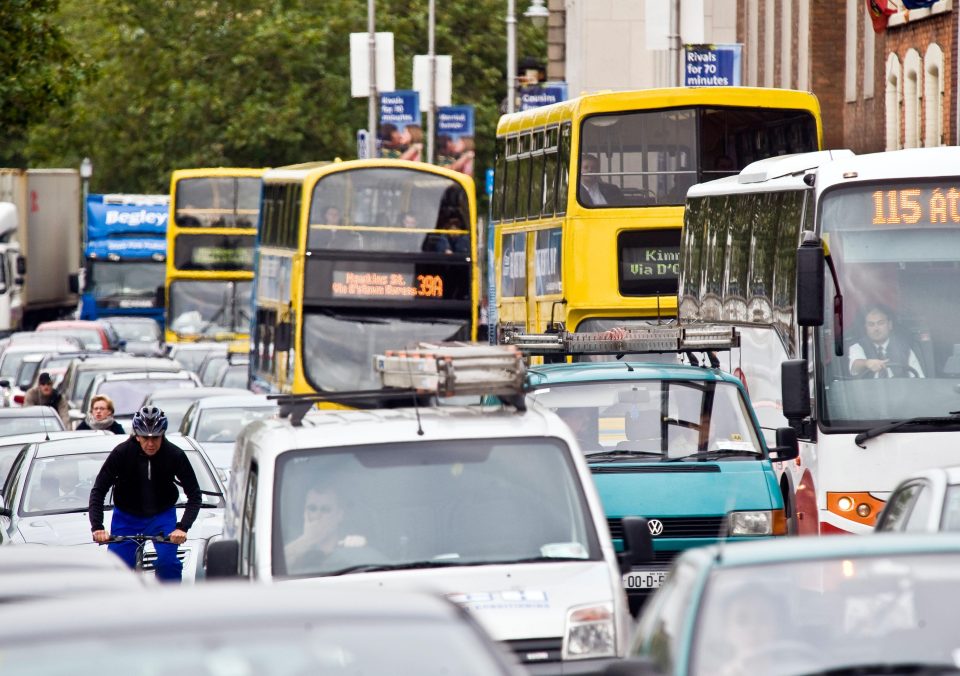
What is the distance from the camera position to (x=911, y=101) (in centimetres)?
3169

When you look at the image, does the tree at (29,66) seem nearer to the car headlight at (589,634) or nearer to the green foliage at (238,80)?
the car headlight at (589,634)

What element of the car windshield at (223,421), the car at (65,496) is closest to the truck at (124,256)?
the car windshield at (223,421)

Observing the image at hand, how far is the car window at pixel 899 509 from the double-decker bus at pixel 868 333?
3638 millimetres

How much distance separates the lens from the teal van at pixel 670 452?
1228 centimetres

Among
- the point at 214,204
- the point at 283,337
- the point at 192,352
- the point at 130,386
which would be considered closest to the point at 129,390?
the point at 130,386

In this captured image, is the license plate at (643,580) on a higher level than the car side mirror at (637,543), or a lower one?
lower

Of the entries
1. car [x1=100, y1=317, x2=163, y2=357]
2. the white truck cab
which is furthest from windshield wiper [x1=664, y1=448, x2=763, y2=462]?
car [x1=100, y1=317, x2=163, y2=357]

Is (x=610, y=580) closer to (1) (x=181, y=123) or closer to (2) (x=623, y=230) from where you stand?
(2) (x=623, y=230)

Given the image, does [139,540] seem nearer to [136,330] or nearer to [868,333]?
[868,333]

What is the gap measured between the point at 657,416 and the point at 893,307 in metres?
1.63

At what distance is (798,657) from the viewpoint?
5.86 metres

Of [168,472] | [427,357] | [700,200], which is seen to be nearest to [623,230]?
[700,200]

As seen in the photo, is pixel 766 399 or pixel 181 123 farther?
pixel 181 123

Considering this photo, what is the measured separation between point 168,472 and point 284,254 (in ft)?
45.3
